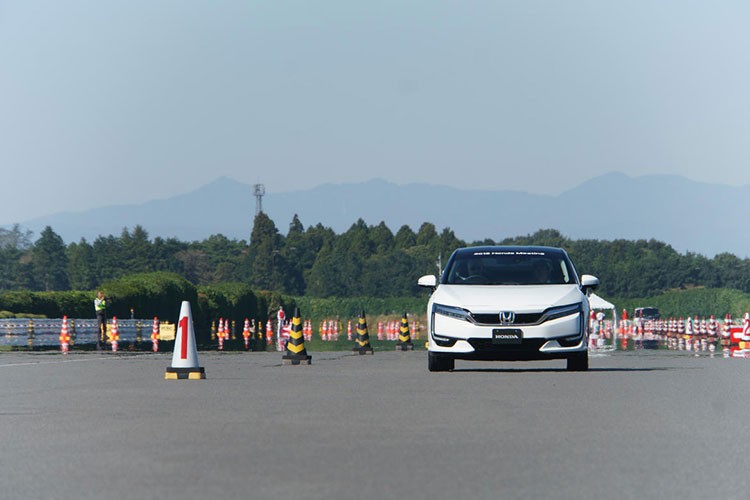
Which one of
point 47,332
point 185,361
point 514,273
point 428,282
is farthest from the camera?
point 47,332

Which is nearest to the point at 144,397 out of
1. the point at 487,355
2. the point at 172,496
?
the point at 487,355

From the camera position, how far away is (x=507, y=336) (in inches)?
843

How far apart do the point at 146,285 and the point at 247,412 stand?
194 ft

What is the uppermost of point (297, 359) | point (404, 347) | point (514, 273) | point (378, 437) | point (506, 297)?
point (514, 273)

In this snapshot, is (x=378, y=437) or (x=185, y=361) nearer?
(x=378, y=437)

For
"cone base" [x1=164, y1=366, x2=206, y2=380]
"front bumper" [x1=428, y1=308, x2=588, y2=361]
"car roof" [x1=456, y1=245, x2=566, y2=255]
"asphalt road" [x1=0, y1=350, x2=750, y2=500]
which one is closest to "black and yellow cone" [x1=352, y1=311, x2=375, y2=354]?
"car roof" [x1=456, y1=245, x2=566, y2=255]

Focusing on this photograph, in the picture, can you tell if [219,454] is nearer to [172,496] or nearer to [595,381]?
[172,496]

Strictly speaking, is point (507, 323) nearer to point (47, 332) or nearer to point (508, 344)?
point (508, 344)

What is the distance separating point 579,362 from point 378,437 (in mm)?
10930

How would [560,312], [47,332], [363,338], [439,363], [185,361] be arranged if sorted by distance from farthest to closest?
[47,332] < [363,338] < [439,363] < [560,312] < [185,361]

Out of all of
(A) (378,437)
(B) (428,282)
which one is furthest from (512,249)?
(A) (378,437)

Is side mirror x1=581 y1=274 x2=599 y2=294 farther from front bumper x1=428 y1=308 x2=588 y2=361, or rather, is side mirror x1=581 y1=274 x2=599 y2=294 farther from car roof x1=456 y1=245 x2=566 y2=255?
front bumper x1=428 y1=308 x2=588 y2=361

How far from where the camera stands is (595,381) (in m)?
20.0

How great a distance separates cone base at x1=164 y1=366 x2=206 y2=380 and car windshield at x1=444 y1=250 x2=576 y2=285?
4.21 m
